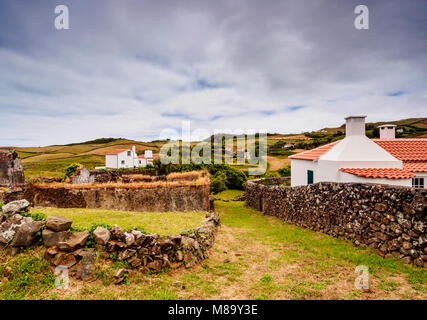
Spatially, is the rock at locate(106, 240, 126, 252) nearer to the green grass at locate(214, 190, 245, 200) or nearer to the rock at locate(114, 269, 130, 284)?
the rock at locate(114, 269, 130, 284)

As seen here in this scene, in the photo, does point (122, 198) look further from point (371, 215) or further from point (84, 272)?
point (371, 215)

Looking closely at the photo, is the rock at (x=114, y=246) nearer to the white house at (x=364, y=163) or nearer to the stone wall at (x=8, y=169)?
the white house at (x=364, y=163)

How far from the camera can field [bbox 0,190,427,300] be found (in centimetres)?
516

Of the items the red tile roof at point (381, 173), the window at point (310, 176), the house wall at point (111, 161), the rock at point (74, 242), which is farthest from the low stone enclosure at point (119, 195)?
the house wall at point (111, 161)

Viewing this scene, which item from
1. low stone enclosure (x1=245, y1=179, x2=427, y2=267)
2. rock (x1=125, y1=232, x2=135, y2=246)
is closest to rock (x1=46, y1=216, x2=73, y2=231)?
rock (x1=125, y1=232, x2=135, y2=246)

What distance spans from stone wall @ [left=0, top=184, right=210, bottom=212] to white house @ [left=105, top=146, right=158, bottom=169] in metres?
43.6

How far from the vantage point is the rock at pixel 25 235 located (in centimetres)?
611

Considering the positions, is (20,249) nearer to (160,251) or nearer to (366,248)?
(160,251)

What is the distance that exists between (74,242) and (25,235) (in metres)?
1.33

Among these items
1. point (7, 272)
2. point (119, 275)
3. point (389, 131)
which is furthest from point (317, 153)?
point (7, 272)

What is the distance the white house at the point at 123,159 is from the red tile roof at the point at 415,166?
1889 inches
